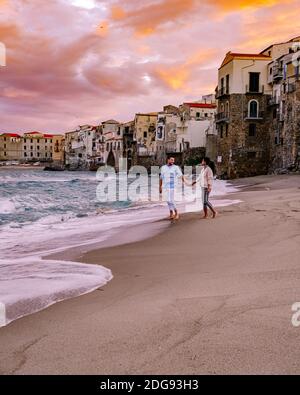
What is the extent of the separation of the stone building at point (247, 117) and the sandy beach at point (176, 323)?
36817mm

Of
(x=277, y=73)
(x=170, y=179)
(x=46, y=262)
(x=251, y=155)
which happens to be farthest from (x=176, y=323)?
(x=277, y=73)

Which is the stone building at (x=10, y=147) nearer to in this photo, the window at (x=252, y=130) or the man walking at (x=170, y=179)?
the window at (x=252, y=130)

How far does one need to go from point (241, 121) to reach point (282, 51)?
366 inches

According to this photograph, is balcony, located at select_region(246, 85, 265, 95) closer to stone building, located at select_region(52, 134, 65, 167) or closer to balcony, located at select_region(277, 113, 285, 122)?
balcony, located at select_region(277, 113, 285, 122)

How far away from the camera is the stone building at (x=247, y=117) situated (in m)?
42.2

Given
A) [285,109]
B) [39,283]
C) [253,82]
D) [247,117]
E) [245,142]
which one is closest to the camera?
[39,283]

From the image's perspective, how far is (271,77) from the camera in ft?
137

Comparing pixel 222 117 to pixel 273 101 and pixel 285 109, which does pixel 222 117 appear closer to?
pixel 273 101

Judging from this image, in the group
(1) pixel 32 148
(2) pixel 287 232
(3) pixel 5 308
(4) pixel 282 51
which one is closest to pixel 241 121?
(4) pixel 282 51

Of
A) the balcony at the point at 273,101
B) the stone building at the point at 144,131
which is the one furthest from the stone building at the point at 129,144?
the balcony at the point at 273,101

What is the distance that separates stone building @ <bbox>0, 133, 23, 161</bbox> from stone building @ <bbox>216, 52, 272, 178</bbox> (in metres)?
142

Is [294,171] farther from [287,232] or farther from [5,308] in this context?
[5,308]

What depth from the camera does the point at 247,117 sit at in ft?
138

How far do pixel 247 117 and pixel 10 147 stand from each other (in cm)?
14750
